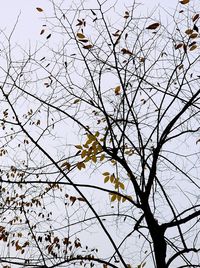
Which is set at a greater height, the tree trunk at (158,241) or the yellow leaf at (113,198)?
the yellow leaf at (113,198)

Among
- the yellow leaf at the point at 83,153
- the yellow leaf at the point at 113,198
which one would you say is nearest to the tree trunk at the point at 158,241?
the yellow leaf at the point at 113,198

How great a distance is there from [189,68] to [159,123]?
3.33ft

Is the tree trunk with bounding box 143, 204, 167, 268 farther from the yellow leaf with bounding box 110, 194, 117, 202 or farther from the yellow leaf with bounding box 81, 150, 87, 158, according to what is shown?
the yellow leaf with bounding box 81, 150, 87, 158

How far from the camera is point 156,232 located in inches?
179

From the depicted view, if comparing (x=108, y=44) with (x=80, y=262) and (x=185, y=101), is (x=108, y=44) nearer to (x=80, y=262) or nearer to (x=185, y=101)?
(x=185, y=101)

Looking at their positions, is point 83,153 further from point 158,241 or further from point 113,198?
point 158,241

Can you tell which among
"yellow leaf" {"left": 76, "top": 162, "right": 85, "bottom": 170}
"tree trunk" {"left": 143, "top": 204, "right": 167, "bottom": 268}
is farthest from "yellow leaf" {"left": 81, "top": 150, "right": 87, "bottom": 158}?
"tree trunk" {"left": 143, "top": 204, "right": 167, "bottom": 268}

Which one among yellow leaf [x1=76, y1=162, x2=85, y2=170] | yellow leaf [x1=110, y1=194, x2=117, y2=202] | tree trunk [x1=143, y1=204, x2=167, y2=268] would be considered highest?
yellow leaf [x1=76, y1=162, x2=85, y2=170]

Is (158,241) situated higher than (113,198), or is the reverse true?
(113,198)

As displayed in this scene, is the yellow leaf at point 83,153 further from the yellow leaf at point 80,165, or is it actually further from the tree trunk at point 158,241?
the tree trunk at point 158,241

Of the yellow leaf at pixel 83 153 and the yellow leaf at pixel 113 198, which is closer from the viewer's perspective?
the yellow leaf at pixel 83 153

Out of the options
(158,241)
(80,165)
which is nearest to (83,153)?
(80,165)

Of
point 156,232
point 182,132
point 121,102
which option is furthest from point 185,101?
point 156,232

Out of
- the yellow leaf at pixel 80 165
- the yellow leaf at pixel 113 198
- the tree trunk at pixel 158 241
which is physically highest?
the yellow leaf at pixel 80 165
